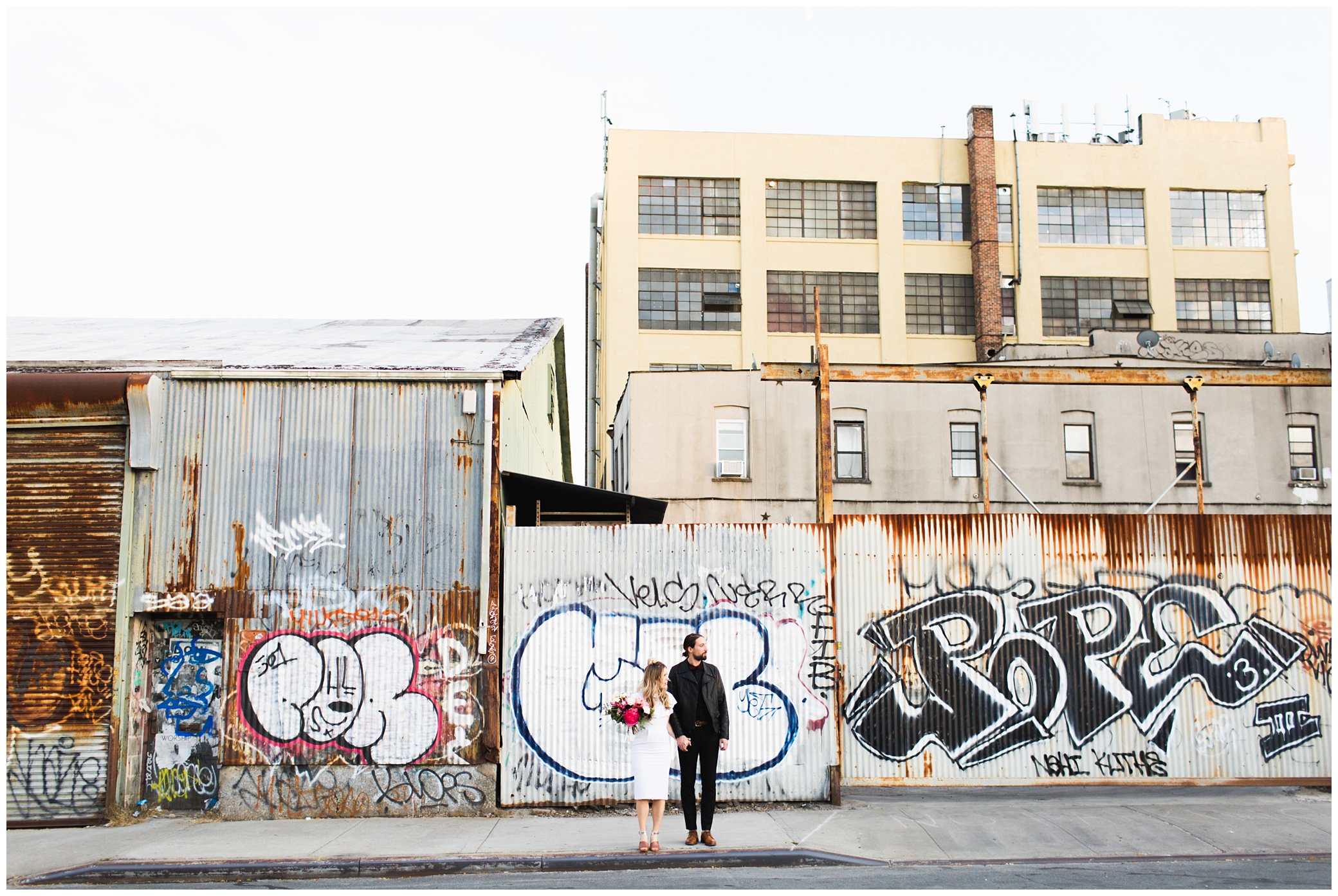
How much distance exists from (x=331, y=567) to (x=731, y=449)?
15.0 m

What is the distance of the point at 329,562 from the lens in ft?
35.5

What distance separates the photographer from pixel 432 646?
420 inches

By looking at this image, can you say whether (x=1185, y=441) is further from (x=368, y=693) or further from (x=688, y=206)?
(x=368, y=693)

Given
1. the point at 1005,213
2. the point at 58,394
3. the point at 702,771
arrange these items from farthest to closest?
1. the point at 1005,213
2. the point at 58,394
3. the point at 702,771

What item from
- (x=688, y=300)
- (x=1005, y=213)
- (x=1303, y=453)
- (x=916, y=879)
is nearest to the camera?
(x=916, y=879)

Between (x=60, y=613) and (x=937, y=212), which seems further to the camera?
(x=937, y=212)

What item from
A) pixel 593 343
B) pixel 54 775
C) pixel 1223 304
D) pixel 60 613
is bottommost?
pixel 54 775

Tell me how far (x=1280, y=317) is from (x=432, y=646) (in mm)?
35766

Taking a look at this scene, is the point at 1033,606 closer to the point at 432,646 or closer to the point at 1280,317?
the point at 432,646

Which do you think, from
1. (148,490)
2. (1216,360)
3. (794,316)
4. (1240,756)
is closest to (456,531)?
(148,490)

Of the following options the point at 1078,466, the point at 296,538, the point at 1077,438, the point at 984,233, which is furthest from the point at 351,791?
the point at 984,233

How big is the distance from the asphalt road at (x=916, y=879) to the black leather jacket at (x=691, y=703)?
117 cm

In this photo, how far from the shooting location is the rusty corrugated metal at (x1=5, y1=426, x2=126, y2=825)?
34.4 ft

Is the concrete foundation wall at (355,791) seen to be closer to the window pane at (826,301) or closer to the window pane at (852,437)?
the window pane at (852,437)
